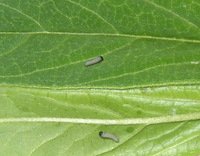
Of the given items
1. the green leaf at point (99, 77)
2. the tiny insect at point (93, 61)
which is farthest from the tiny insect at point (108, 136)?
the tiny insect at point (93, 61)

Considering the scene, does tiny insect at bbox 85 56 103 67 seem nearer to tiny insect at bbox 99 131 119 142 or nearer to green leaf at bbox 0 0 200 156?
green leaf at bbox 0 0 200 156

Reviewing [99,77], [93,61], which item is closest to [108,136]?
[99,77]

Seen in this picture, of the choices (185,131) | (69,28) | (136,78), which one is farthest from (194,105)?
(69,28)

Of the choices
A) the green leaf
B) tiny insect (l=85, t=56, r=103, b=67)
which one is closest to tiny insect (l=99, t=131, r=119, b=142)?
the green leaf

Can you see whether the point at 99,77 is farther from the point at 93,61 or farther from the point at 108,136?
the point at 108,136

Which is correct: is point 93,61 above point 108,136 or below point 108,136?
above

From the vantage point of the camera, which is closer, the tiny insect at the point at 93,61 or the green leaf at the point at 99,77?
the green leaf at the point at 99,77

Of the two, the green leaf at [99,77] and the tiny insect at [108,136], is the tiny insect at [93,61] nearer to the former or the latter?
the green leaf at [99,77]

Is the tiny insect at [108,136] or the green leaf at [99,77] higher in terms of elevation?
the green leaf at [99,77]

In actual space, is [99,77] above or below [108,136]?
above

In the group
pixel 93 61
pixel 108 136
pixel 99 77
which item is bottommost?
pixel 108 136
